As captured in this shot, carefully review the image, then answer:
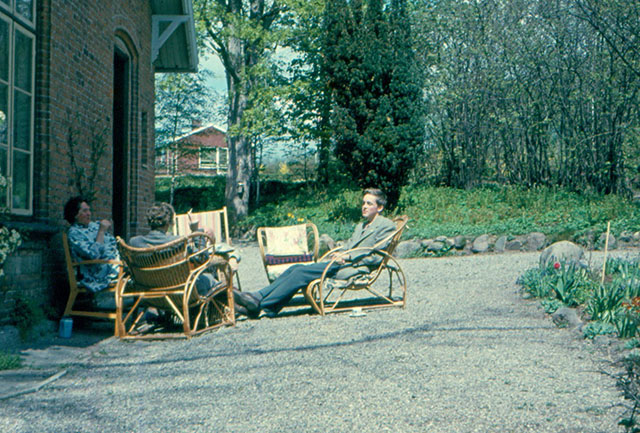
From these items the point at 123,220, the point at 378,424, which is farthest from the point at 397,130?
the point at 378,424

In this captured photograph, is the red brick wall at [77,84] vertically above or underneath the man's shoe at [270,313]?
above

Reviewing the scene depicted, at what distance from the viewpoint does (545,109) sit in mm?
17531

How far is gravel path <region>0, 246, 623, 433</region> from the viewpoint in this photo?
3.37m

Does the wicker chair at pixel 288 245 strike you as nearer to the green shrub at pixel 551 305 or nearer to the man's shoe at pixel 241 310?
the man's shoe at pixel 241 310

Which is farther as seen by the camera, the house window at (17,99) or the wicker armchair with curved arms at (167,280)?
the wicker armchair with curved arms at (167,280)

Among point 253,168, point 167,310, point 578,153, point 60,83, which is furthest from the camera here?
point 253,168

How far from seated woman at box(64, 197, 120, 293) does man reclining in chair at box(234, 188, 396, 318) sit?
4.23ft

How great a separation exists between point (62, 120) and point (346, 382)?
14.0 feet

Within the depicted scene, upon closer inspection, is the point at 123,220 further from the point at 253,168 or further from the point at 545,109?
the point at 253,168

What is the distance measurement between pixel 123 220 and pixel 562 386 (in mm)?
7413

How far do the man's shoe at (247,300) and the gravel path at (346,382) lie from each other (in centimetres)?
40

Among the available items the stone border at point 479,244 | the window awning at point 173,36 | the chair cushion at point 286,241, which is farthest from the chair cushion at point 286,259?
the stone border at point 479,244

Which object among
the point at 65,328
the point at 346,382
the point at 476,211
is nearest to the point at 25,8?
the point at 65,328

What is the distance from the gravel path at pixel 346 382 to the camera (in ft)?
11.1
